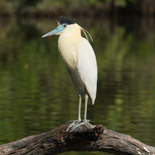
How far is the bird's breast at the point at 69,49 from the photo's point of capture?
5902 millimetres

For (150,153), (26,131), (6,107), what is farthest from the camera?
(6,107)

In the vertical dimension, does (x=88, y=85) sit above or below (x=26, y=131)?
above

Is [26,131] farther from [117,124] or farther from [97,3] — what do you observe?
[97,3]

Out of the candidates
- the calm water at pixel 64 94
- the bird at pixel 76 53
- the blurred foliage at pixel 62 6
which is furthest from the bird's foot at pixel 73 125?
the blurred foliage at pixel 62 6

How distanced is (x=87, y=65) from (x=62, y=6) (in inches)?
1704

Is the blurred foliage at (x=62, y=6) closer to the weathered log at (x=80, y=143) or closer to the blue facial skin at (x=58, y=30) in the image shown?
the blue facial skin at (x=58, y=30)

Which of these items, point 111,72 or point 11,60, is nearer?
point 111,72

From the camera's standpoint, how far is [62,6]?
49.0 metres

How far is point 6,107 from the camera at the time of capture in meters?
10.8

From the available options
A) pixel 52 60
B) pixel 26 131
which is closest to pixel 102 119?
pixel 26 131

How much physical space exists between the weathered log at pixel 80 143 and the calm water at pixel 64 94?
2360mm

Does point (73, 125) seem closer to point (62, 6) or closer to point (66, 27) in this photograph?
point (66, 27)

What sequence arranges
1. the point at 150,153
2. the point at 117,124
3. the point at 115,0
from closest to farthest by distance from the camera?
the point at 150,153, the point at 117,124, the point at 115,0

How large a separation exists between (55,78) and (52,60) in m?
4.08
